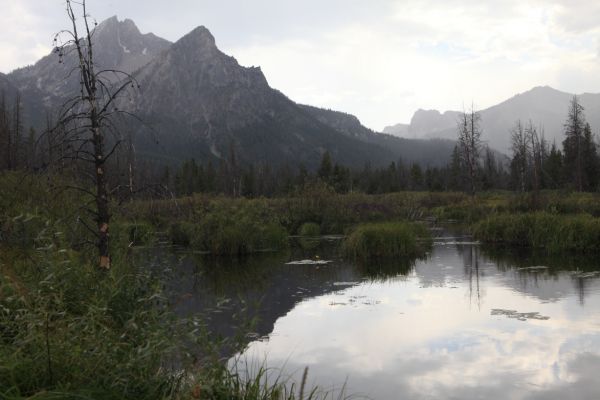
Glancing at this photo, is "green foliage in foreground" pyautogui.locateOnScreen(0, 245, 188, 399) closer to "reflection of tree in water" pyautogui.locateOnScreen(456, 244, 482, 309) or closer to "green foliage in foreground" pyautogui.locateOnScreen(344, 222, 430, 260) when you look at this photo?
"reflection of tree in water" pyautogui.locateOnScreen(456, 244, 482, 309)

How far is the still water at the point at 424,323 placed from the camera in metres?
6.91

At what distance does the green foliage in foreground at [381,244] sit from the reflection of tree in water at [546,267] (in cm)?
271

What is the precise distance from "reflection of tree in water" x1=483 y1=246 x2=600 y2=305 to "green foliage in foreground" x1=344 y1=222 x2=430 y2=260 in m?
2.71

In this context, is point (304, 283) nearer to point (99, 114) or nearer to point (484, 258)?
point (484, 258)

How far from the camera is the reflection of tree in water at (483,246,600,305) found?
13.1 metres

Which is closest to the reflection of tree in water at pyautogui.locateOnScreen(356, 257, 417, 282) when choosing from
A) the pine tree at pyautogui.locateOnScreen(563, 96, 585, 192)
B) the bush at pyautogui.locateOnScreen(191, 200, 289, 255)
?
the bush at pyautogui.locateOnScreen(191, 200, 289, 255)

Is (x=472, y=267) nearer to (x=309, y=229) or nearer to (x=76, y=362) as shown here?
(x=309, y=229)

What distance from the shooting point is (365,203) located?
29.9 metres

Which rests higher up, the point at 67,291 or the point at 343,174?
the point at 343,174

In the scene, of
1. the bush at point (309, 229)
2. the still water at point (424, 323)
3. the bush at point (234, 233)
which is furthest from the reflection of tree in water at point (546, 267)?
the bush at point (309, 229)

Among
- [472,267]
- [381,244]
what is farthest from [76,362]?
[381,244]

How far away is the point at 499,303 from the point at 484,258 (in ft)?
23.2

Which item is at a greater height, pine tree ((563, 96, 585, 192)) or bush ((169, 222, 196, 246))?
pine tree ((563, 96, 585, 192))

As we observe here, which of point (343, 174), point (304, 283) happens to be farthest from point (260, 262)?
point (343, 174)
